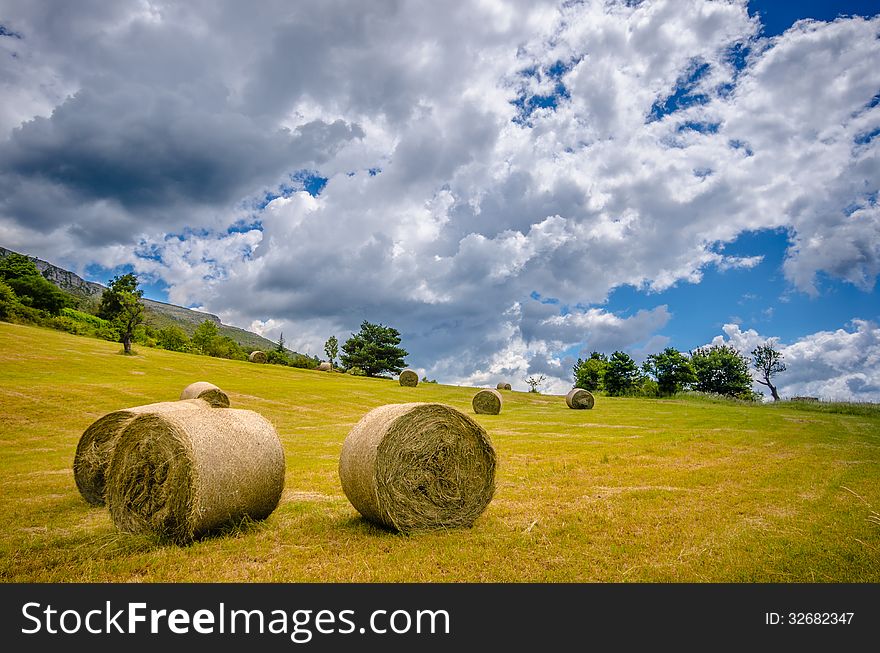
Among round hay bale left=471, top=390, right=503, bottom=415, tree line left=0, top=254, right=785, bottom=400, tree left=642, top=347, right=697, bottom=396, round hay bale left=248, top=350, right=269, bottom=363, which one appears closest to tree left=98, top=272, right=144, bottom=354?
tree line left=0, top=254, right=785, bottom=400

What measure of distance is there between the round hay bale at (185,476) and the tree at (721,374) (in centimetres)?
6821

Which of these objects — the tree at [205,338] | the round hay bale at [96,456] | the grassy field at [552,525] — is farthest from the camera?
the tree at [205,338]

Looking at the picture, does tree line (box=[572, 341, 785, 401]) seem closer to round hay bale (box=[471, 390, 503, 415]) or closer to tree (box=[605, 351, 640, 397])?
tree (box=[605, 351, 640, 397])

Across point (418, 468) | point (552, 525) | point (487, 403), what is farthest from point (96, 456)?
point (487, 403)

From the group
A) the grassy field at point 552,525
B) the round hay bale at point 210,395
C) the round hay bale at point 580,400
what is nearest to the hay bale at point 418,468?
the grassy field at point 552,525

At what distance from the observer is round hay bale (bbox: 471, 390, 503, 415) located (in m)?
34.7

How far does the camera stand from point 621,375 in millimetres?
68250

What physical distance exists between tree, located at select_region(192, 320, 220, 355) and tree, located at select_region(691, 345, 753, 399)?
3201 inches

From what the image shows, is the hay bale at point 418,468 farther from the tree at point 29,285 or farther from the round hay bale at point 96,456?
the tree at point 29,285

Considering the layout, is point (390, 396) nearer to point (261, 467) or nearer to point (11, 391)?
point (11, 391)

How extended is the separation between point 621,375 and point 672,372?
22.4ft

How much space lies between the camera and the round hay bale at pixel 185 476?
670cm

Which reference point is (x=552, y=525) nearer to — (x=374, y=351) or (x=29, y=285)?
(x=374, y=351)

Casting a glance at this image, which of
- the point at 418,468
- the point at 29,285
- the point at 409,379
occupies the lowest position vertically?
the point at 418,468
